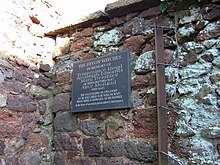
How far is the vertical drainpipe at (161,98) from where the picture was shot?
1428 mm

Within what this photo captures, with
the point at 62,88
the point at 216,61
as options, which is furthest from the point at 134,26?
the point at 62,88

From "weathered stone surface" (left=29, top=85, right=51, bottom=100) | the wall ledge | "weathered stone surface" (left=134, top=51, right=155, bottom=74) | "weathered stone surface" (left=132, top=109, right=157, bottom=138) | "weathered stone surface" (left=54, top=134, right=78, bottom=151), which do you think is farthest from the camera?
"weathered stone surface" (left=29, top=85, right=51, bottom=100)

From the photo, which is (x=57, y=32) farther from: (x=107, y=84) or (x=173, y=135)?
(x=173, y=135)

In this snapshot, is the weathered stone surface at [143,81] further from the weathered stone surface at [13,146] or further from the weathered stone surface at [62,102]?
the weathered stone surface at [13,146]

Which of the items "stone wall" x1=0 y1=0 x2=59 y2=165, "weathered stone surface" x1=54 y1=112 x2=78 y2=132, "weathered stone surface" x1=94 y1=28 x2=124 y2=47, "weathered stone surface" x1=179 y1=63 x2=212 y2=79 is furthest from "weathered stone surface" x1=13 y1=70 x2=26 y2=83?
"weathered stone surface" x1=179 y1=63 x2=212 y2=79

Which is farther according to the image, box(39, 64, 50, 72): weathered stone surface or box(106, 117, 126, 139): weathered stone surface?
box(39, 64, 50, 72): weathered stone surface

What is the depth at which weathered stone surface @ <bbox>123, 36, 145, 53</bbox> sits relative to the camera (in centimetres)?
171

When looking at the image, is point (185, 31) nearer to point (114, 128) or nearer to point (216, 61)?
point (216, 61)

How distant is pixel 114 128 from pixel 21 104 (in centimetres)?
71

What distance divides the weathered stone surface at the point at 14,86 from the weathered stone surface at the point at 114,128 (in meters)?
0.68

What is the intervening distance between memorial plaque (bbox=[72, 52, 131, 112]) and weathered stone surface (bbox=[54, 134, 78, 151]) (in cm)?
21

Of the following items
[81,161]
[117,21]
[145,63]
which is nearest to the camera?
[145,63]

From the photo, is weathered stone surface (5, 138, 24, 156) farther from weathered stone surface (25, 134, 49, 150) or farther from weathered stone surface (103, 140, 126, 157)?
weathered stone surface (103, 140, 126, 157)

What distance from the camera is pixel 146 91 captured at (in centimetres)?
160
